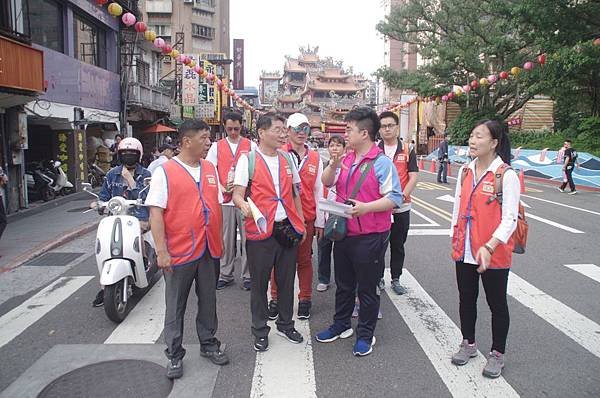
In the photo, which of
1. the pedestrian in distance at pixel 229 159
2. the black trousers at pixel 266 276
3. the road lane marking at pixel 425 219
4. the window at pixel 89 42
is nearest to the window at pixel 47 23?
the window at pixel 89 42

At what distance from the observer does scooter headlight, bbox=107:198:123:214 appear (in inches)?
185

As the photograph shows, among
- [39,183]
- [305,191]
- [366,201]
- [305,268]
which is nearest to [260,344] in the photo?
[305,268]

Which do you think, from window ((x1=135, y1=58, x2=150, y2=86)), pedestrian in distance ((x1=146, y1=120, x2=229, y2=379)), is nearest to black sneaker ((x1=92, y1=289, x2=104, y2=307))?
pedestrian in distance ((x1=146, y1=120, x2=229, y2=379))

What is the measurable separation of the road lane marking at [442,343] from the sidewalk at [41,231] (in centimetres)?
539

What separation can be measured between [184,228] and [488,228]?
2.19 meters

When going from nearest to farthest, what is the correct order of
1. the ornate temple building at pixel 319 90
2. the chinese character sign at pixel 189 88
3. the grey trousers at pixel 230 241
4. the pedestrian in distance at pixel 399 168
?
the pedestrian in distance at pixel 399 168
the grey trousers at pixel 230 241
the chinese character sign at pixel 189 88
the ornate temple building at pixel 319 90

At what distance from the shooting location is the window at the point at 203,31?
4978 cm

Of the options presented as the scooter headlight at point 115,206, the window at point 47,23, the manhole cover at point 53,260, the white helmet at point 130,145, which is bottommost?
the manhole cover at point 53,260

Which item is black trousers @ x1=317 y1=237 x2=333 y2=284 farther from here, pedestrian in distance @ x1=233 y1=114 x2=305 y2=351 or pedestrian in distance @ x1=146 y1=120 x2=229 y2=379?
pedestrian in distance @ x1=146 y1=120 x2=229 y2=379

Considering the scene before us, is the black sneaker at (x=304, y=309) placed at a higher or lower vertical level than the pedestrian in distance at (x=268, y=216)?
lower

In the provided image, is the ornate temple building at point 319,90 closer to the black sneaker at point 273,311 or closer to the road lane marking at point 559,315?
the road lane marking at point 559,315

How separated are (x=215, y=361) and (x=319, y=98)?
233 ft

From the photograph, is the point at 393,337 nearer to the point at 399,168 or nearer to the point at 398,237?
the point at 398,237

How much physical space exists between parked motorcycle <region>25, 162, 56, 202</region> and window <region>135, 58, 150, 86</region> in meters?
12.1
